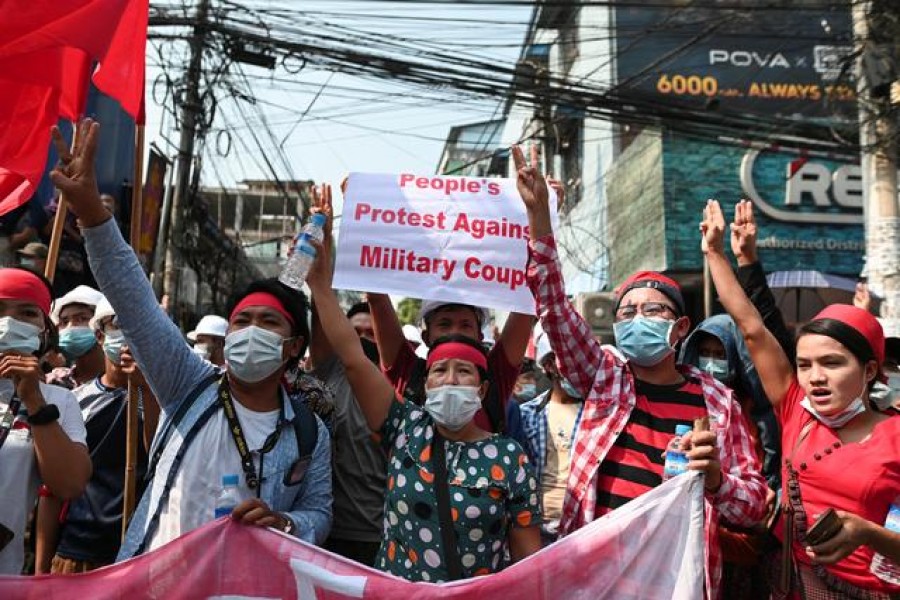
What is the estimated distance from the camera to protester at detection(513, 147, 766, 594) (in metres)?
2.71

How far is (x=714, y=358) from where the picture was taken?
12.7 feet

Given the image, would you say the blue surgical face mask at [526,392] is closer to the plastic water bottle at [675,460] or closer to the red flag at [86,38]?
the plastic water bottle at [675,460]

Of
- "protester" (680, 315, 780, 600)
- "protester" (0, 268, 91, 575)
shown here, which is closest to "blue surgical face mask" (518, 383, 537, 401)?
"protester" (680, 315, 780, 600)

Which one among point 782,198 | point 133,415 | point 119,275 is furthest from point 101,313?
point 782,198

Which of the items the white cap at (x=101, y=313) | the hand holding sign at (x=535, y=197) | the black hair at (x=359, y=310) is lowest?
the white cap at (x=101, y=313)

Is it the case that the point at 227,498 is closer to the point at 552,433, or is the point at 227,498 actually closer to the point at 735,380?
the point at 735,380

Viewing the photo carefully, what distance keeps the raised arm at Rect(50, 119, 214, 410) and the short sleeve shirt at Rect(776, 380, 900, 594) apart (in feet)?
6.92

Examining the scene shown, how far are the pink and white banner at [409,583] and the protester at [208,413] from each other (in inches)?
4.7

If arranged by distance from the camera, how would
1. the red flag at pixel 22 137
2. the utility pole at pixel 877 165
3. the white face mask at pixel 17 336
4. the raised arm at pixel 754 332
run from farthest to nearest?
the utility pole at pixel 877 165 → the red flag at pixel 22 137 → the raised arm at pixel 754 332 → the white face mask at pixel 17 336

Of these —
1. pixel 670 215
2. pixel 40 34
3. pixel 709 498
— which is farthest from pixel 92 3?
pixel 670 215

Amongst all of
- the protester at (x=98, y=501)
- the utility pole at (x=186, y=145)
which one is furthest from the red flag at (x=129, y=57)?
the utility pole at (x=186, y=145)

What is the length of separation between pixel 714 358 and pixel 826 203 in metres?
11.8

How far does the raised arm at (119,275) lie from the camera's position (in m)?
2.33

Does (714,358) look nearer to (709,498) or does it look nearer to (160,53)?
(709,498)
